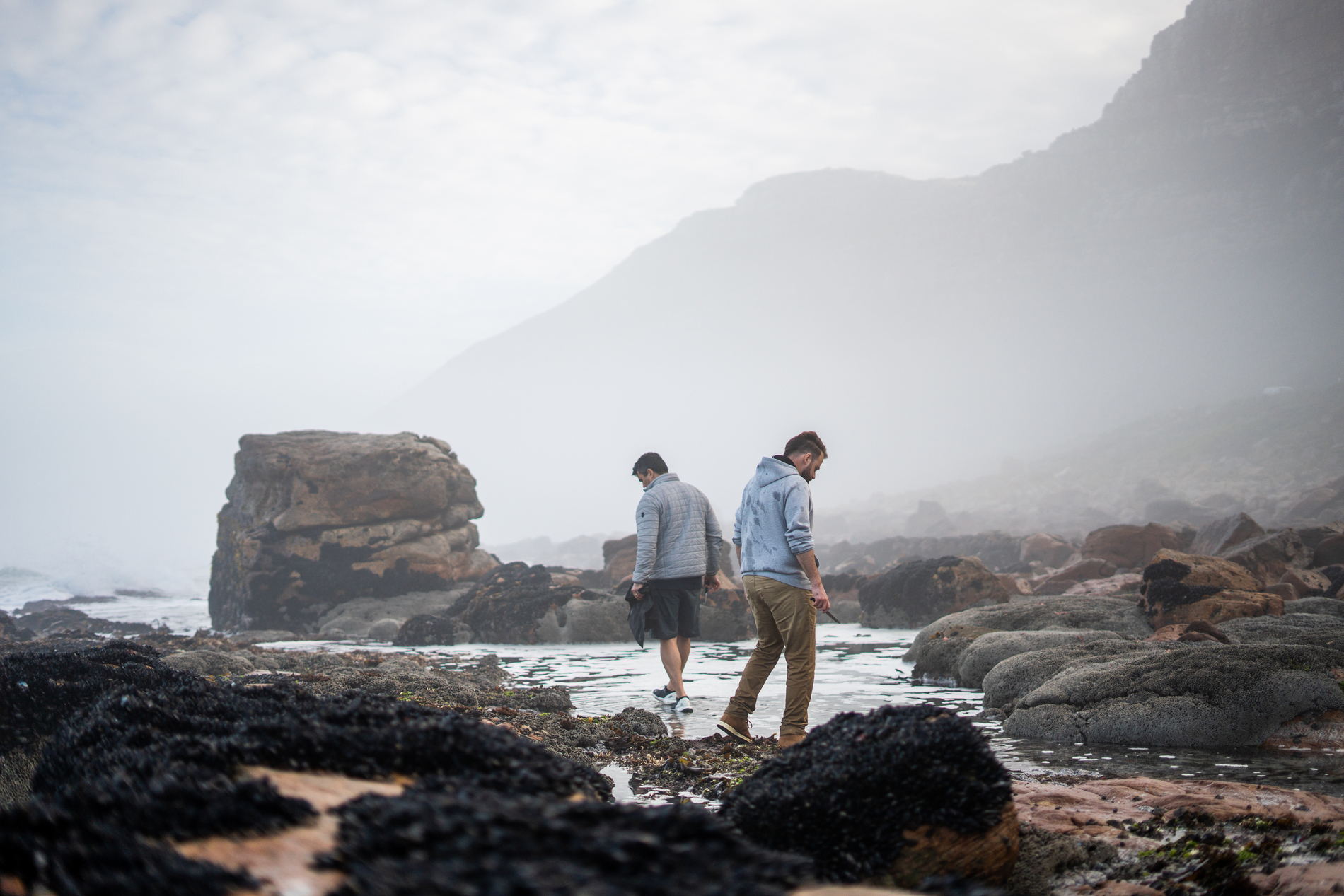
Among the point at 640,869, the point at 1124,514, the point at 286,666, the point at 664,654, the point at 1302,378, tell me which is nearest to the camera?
the point at 640,869

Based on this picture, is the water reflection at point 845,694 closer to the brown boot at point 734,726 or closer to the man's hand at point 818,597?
the brown boot at point 734,726

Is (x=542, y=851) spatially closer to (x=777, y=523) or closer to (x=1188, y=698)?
(x=777, y=523)

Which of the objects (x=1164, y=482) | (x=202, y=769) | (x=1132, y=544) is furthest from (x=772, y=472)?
(x=1164, y=482)

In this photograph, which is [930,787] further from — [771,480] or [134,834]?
[771,480]

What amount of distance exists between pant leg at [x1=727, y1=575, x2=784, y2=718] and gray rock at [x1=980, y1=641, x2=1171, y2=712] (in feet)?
8.56

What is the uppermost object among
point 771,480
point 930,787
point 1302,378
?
point 1302,378

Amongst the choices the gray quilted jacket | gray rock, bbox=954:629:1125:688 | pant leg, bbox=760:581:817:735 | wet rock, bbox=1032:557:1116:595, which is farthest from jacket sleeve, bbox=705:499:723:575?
wet rock, bbox=1032:557:1116:595

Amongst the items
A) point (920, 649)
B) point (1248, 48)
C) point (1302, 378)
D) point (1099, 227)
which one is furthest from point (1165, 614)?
point (1099, 227)

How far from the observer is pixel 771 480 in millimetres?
6262

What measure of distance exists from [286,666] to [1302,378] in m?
126

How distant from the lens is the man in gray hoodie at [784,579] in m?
5.96

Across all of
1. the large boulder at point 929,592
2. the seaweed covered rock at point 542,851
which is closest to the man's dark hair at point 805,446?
the seaweed covered rock at point 542,851

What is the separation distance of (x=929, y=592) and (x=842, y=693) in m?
8.98

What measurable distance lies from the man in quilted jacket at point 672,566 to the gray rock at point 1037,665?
295 centimetres
